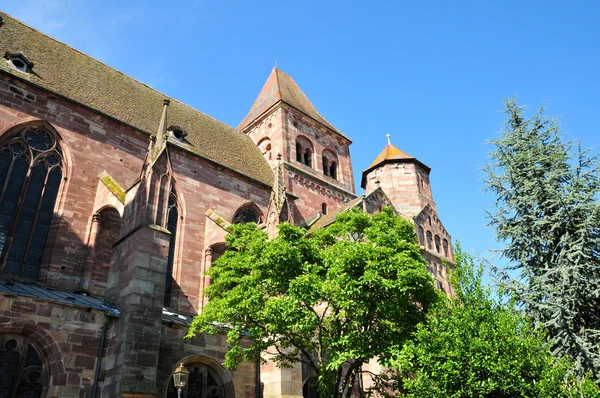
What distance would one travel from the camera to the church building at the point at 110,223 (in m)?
11.1

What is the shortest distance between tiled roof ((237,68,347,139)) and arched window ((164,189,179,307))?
47.8ft

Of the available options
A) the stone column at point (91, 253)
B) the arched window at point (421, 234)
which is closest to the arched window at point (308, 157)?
the arched window at point (421, 234)

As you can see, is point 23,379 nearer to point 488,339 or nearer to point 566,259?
point 488,339

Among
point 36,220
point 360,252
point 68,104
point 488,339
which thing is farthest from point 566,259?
point 68,104

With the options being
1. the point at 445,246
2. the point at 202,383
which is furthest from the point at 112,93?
the point at 445,246

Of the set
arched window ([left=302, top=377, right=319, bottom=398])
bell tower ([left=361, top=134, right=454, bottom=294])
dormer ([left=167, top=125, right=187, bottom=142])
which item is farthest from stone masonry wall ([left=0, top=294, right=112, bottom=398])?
bell tower ([left=361, top=134, right=454, bottom=294])

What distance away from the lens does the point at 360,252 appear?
12305 mm

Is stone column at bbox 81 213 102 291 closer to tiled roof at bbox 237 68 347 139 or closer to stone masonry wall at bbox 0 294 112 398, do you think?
stone masonry wall at bbox 0 294 112 398

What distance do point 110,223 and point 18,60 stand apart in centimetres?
738

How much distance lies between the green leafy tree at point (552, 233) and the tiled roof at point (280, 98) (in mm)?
16855

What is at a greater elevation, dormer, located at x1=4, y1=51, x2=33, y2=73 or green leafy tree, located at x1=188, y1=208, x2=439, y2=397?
dormer, located at x1=4, y1=51, x2=33, y2=73

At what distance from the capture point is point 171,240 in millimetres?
18344

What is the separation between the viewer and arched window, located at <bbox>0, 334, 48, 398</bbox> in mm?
10516

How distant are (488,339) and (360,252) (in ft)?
12.2
